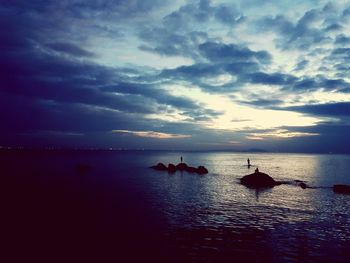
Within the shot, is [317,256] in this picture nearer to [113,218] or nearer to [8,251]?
[113,218]

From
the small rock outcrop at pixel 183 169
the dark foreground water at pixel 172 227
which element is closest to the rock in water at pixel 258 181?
the dark foreground water at pixel 172 227

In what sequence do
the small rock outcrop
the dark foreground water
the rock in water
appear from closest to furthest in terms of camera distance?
1. the dark foreground water
2. the rock in water
3. the small rock outcrop

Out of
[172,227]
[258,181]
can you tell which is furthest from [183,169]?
[172,227]

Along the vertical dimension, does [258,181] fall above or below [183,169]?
above

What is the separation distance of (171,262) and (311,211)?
82.6ft

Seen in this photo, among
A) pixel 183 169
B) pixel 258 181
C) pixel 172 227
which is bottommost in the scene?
pixel 172 227

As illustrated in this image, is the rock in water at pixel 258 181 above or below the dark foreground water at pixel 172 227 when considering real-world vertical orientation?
above

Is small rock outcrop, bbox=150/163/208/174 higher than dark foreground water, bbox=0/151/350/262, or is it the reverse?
small rock outcrop, bbox=150/163/208/174

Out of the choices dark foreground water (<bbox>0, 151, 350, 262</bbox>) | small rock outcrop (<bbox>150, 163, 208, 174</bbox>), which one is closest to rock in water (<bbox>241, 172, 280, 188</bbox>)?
dark foreground water (<bbox>0, 151, 350, 262</bbox>)

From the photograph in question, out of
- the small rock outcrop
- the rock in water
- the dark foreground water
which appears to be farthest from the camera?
the small rock outcrop

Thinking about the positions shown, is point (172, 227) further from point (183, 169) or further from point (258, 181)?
point (183, 169)

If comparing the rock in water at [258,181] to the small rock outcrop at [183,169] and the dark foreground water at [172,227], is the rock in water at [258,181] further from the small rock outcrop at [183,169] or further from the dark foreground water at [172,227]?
the small rock outcrop at [183,169]

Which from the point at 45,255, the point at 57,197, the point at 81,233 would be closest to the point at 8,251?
the point at 45,255

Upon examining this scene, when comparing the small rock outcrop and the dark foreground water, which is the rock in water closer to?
the dark foreground water
